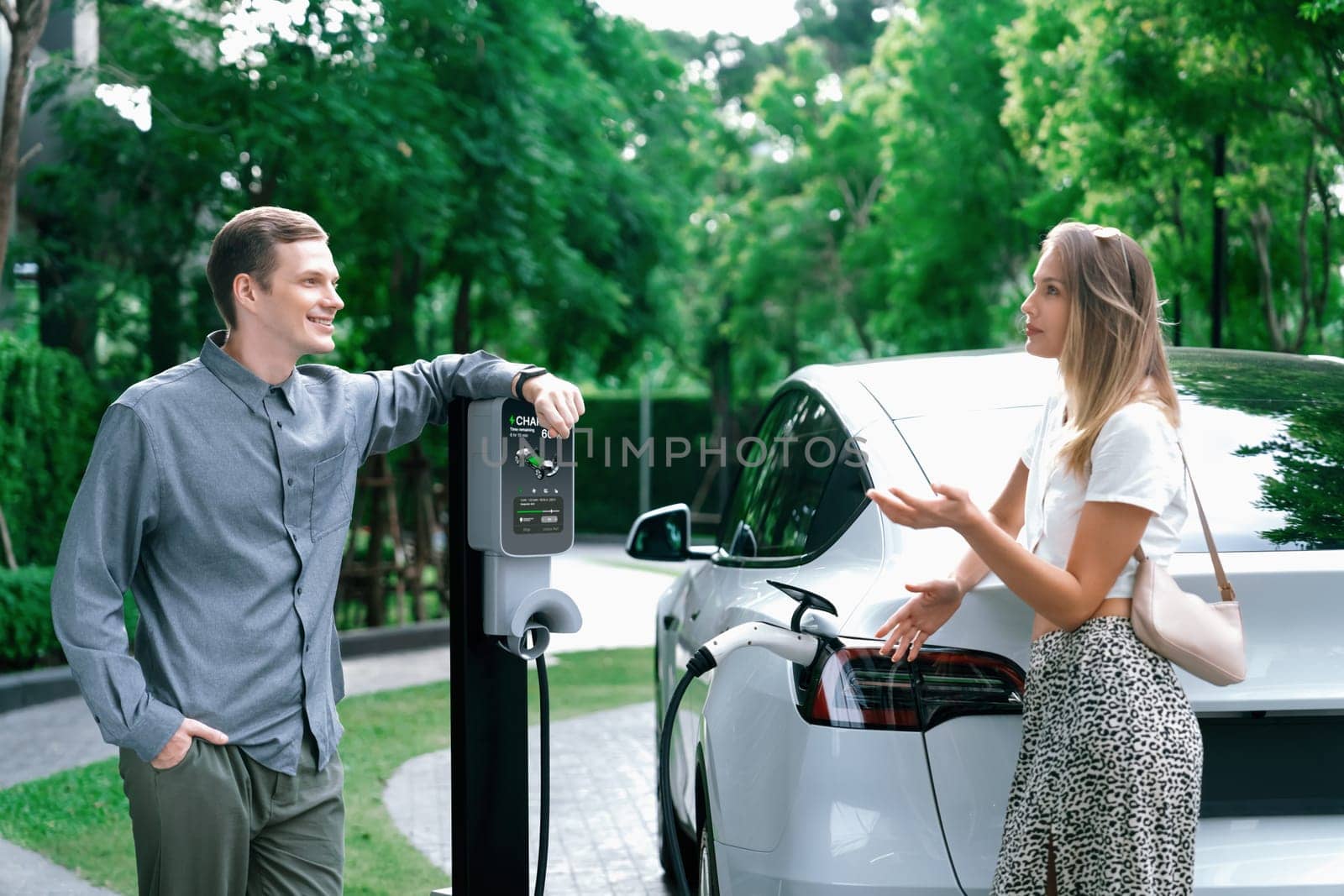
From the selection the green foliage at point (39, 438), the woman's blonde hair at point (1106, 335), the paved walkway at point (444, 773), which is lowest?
the paved walkway at point (444, 773)

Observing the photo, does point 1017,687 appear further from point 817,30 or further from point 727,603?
point 817,30

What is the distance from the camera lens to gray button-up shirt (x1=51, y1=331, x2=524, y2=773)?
255cm

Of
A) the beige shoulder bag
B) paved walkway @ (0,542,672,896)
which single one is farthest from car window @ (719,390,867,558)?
paved walkway @ (0,542,672,896)

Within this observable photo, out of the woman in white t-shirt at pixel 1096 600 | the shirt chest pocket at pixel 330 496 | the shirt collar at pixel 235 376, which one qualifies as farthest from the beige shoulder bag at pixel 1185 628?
the shirt collar at pixel 235 376

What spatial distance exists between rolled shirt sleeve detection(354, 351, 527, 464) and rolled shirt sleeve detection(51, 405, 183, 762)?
0.55m

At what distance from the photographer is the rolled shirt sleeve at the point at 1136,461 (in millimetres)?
2424

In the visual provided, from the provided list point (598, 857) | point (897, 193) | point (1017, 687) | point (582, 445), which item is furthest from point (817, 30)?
point (1017, 687)

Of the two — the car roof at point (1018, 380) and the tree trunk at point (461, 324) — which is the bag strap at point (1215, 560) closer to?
the car roof at point (1018, 380)

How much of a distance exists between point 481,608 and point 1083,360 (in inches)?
57.1

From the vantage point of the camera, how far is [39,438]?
1119 cm

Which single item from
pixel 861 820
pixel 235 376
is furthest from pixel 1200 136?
pixel 235 376

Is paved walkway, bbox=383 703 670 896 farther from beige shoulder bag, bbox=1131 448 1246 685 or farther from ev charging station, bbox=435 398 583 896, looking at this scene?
beige shoulder bag, bbox=1131 448 1246 685

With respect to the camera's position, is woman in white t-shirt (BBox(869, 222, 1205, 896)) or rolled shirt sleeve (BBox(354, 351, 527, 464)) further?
rolled shirt sleeve (BBox(354, 351, 527, 464))

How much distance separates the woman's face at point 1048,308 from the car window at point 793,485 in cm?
65
